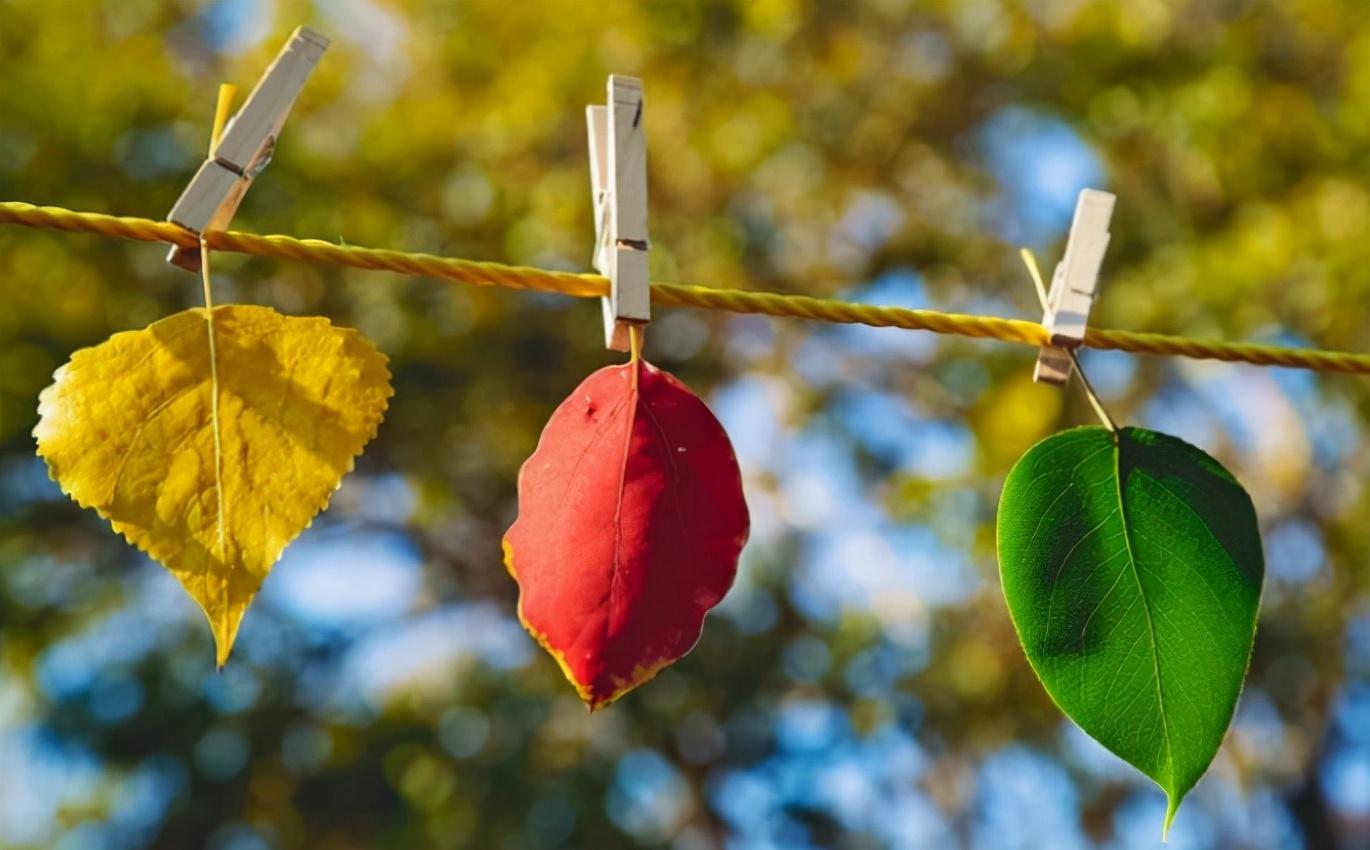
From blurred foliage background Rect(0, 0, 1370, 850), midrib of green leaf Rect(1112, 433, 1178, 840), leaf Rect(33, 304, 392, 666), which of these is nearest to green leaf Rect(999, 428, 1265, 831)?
midrib of green leaf Rect(1112, 433, 1178, 840)

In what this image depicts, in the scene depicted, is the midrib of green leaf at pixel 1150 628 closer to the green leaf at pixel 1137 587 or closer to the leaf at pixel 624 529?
the green leaf at pixel 1137 587

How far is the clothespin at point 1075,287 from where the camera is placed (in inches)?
23.1

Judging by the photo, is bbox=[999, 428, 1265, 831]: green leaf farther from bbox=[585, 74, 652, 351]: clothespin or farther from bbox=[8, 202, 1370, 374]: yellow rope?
bbox=[585, 74, 652, 351]: clothespin

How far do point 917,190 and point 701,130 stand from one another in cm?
61

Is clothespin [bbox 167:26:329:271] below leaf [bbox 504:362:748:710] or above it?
above

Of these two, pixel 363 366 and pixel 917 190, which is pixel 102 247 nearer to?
pixel 917 190

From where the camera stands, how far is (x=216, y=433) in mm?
502

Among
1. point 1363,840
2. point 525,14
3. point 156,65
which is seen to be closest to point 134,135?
point 156,65

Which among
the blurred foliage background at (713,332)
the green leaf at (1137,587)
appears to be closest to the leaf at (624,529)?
the green leaf at (1137,587)

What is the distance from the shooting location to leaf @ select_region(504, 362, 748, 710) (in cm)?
49

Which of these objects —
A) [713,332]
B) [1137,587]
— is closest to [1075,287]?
[1137,587]

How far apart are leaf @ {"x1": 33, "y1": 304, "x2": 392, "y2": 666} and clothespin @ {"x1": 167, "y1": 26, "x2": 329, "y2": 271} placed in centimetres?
4

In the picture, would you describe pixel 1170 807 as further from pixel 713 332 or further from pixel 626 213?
pixel 713 332

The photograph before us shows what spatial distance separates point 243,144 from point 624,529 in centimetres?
21
